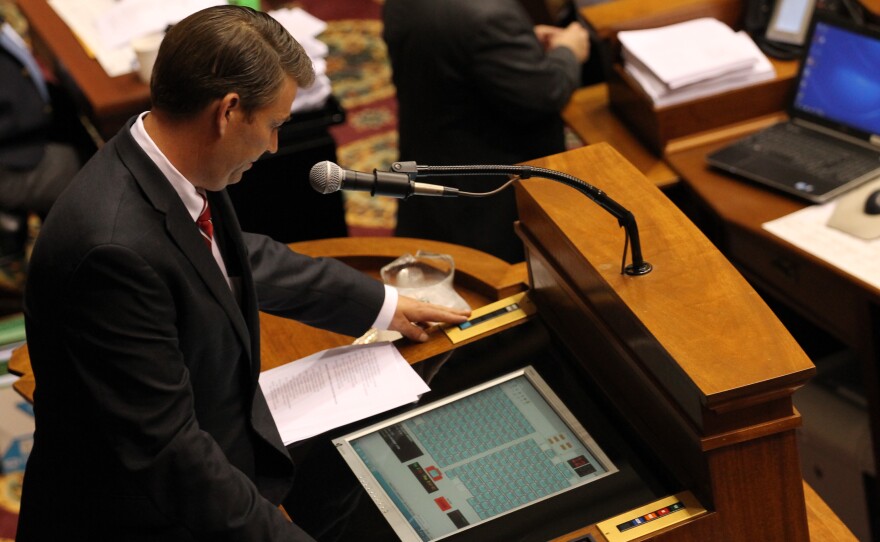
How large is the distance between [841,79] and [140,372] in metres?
2.04

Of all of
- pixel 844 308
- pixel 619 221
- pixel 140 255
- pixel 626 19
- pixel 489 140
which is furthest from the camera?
pixel 626 19

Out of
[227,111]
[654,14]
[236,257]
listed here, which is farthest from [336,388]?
[654,14]

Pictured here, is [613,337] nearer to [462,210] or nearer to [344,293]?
[344,293]

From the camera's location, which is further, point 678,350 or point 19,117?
point 19,117

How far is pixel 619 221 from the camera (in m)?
1.60

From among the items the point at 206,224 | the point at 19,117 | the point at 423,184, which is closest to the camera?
the point at 423,184

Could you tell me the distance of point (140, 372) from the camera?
4.69ft

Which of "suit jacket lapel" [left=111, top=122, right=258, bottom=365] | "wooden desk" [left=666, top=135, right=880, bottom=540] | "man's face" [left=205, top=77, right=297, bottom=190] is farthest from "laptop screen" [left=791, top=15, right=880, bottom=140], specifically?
"suit jacket lapel" [left=111, top=122, right=258, bottom=365]

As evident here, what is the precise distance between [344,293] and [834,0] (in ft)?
5.41

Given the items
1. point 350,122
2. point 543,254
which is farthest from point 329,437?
point 350,122

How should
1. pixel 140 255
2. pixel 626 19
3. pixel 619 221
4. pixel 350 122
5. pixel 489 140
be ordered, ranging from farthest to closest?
pixel 350 122 → pixel 626 19 → pixel 489 140 → pixel 619 221 → pixel 140 255

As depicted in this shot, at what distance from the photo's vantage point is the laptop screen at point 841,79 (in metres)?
2.71

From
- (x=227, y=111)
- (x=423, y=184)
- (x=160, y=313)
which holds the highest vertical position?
(x=227, y=111)

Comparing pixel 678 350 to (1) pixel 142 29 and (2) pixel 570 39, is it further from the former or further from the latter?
(1) pixel 142 29
